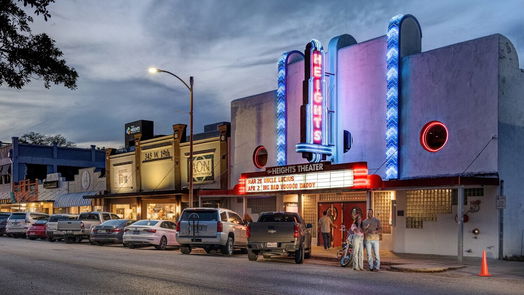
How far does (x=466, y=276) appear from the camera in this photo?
17375 millimetres

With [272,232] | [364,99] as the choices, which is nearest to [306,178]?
[364,99]

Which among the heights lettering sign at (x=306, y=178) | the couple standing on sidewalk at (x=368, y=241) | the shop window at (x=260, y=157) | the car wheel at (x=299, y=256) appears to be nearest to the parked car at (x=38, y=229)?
the shop window at (x=260, y=157)

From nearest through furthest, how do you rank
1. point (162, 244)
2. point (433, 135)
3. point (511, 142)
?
point (511, 142)
point (433, 135)
point (162, 244)

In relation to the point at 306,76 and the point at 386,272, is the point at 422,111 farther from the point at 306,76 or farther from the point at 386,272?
the point at 386,272

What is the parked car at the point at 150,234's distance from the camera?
92.6 ft

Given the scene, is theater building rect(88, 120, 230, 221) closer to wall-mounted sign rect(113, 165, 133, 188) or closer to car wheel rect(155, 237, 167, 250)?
wall-mounted sign rect(113, 165, 133, 188)

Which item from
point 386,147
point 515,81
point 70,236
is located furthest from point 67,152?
point 515,81

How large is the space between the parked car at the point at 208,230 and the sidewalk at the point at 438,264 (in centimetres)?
324

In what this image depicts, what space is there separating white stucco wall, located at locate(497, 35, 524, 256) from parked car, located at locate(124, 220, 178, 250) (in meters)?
14.2

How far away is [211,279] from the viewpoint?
1511cm

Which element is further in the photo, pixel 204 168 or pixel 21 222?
pixel 21 222

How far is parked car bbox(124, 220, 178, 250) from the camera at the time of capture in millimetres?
28219

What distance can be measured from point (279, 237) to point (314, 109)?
22.9 feet

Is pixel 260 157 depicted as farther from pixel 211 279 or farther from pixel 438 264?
pixel 211 279
